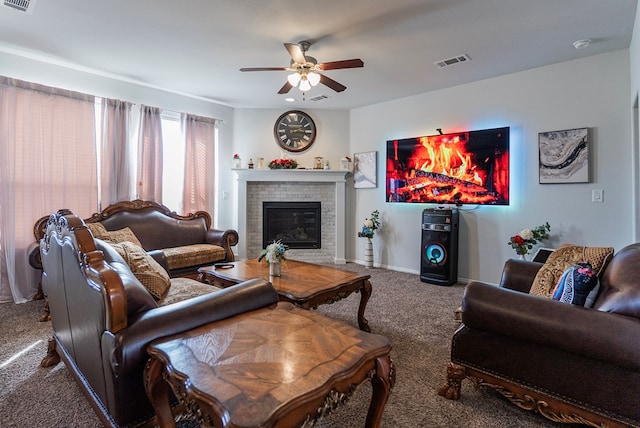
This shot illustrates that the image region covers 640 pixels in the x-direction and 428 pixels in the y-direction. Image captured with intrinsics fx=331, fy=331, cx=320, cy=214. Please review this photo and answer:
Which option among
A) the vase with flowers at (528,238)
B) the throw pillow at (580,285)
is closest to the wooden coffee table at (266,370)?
the throw pillow at (580,285)

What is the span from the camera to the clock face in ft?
18.6

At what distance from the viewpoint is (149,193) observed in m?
4.61

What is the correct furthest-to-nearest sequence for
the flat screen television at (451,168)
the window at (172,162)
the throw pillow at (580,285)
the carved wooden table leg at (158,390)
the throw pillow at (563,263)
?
the window at (172,162)
the flat screen television at (451,168)
the throw pillow at (563,263)
the throw pillow at (580,285)
the carved wooden table leg at (158,390)

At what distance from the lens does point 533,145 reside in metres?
3.93

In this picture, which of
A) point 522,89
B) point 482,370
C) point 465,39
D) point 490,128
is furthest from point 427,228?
point 482,370

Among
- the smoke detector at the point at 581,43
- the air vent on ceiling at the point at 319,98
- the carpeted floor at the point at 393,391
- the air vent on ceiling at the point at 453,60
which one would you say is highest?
the air vent on ceiling at the point at 319,98

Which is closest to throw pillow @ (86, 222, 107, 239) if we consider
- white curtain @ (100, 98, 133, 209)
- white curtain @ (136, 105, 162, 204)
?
white curtain @ (100, 98, 133, 209)

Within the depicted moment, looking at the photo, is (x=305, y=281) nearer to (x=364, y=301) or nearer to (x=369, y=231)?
(x=364, y=301)

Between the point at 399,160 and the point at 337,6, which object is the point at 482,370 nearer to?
the point at 337,6

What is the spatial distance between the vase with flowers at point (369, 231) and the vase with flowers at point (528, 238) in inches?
78.9

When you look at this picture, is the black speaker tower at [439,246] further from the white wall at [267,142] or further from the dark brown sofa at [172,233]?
the dark brown sofa at [172,233]

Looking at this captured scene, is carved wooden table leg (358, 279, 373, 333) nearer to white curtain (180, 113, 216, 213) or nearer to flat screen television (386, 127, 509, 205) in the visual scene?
flat screen television (386, 127, 509, 205)

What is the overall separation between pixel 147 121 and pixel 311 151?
253 cm

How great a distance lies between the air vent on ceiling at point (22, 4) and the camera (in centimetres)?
258
